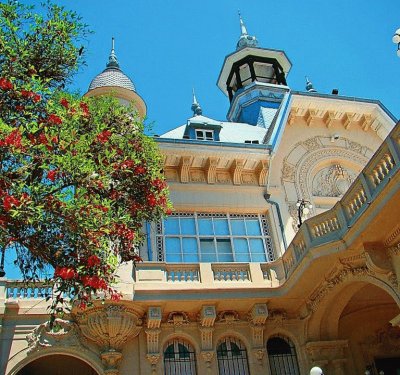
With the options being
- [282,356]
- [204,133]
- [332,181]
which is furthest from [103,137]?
[332,181]

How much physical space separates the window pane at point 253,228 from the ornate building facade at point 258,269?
1.5 inches

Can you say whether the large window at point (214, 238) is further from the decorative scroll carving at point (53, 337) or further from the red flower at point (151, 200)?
the red flower at point (151, 200)

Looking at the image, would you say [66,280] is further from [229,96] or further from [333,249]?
[229,96]

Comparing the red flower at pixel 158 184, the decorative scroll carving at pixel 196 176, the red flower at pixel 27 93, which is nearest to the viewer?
the red flower at pixel 27 93

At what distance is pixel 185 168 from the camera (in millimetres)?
16484

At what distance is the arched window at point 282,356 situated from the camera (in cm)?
1425

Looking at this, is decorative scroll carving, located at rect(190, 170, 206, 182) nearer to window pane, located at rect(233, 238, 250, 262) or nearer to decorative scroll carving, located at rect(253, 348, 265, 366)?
window pane, located at rect(233, 238, 250, 262)

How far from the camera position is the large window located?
15438mm

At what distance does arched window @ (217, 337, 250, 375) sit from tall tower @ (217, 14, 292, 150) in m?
10.9

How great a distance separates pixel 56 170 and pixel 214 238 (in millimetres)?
8394

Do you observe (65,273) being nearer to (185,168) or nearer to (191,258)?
(191,258)

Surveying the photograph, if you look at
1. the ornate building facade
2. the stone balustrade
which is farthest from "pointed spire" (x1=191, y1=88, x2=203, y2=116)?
the stone balustrade

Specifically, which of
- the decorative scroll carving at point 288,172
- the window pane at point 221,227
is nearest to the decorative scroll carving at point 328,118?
the decorative scroll carving at point 288,172


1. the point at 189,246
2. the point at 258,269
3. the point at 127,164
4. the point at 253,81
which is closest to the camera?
the point at 127,164
